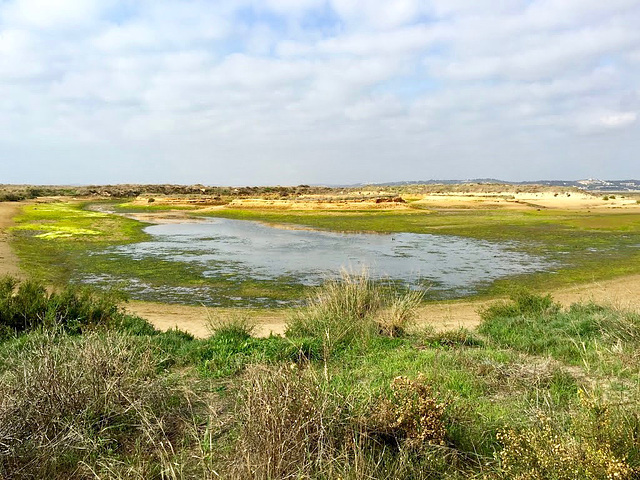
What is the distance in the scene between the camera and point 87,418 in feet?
14.4

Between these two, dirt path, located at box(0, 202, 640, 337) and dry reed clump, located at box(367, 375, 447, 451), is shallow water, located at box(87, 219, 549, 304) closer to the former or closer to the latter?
dirt path, located at box(0, 202, 640, 337)

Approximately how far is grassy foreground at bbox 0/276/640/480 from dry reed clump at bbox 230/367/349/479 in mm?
13

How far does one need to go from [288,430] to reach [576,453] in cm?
218

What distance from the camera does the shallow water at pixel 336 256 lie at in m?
18.5

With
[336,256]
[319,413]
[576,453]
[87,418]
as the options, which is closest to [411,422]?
[319,413]

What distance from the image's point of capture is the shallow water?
18.5m

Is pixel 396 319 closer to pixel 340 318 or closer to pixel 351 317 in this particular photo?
pixel 351 317

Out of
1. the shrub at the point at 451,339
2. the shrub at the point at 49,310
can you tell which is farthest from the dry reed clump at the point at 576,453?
the shrub at the point at 49,310

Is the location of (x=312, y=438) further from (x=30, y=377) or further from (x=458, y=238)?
(x=458, y=238)

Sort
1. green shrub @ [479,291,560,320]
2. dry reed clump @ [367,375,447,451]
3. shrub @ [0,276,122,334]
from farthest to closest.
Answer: green shrub @ [479,291,560,320] < shrub @ [0,276,122,334] < dry reed clump @ [367,375,447,451]

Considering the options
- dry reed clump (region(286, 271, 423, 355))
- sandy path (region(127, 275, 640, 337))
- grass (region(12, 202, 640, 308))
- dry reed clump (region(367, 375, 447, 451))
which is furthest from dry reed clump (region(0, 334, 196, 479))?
grass (region(12, 202, 640, 308))

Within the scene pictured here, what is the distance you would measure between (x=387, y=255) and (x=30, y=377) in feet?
68.5

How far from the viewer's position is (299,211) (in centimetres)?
5603

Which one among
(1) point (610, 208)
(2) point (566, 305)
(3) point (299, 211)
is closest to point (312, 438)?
(2) point (566, 305)
